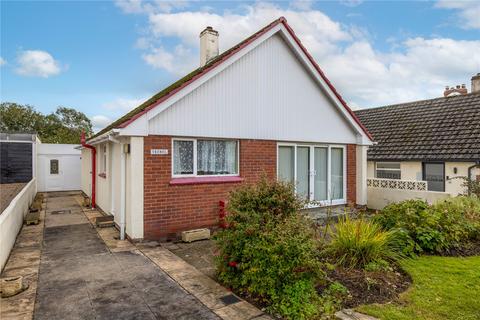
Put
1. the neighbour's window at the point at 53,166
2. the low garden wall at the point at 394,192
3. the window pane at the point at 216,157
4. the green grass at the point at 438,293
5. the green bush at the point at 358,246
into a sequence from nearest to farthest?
the green grass at the point at 438,293 < the green bush at the point at 358,246 < the window pane at the point at 216,157 < the low garden wall at the point at 394,192 < the neighbour's window at the point at 53,166

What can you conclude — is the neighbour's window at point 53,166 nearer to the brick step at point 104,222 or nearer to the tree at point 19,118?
the brick step at point 104,222

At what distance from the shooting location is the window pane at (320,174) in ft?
37.5

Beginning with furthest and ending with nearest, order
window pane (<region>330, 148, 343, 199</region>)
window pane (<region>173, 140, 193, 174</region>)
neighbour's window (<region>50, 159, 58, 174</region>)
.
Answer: neighbour's window (<region>50, 159, 58, 174</region>)
window pane (<region>330, 148, 343, 199</region>)
window pane (<region>173, 140, 193, 174</region>)

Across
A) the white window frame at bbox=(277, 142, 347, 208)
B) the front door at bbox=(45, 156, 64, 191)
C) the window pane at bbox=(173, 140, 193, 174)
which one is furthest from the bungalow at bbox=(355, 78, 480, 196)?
the front door at bbox=(45, 156, 64, 191)

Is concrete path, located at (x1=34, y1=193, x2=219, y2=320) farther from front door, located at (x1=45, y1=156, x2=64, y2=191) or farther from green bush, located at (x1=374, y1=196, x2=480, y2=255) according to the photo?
front door, located at (x1=45, y1=156, x2=64, y2=191)

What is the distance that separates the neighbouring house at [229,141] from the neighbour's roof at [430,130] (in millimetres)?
3863

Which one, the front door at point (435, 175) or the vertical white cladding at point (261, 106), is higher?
the vertical white cladding at point (261, 106)

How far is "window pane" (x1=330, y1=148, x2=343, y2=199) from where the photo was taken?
12.0 m

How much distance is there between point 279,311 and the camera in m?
4.25

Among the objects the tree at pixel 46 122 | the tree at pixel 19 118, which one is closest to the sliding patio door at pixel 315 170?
the tree at pixel 46 122

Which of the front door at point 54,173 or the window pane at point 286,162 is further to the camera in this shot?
the front door at point 54,173

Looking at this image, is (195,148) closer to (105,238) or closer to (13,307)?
(105,238)

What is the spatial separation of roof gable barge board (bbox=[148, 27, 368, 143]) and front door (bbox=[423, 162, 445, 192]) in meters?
5.11

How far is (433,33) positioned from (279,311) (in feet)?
46.4
